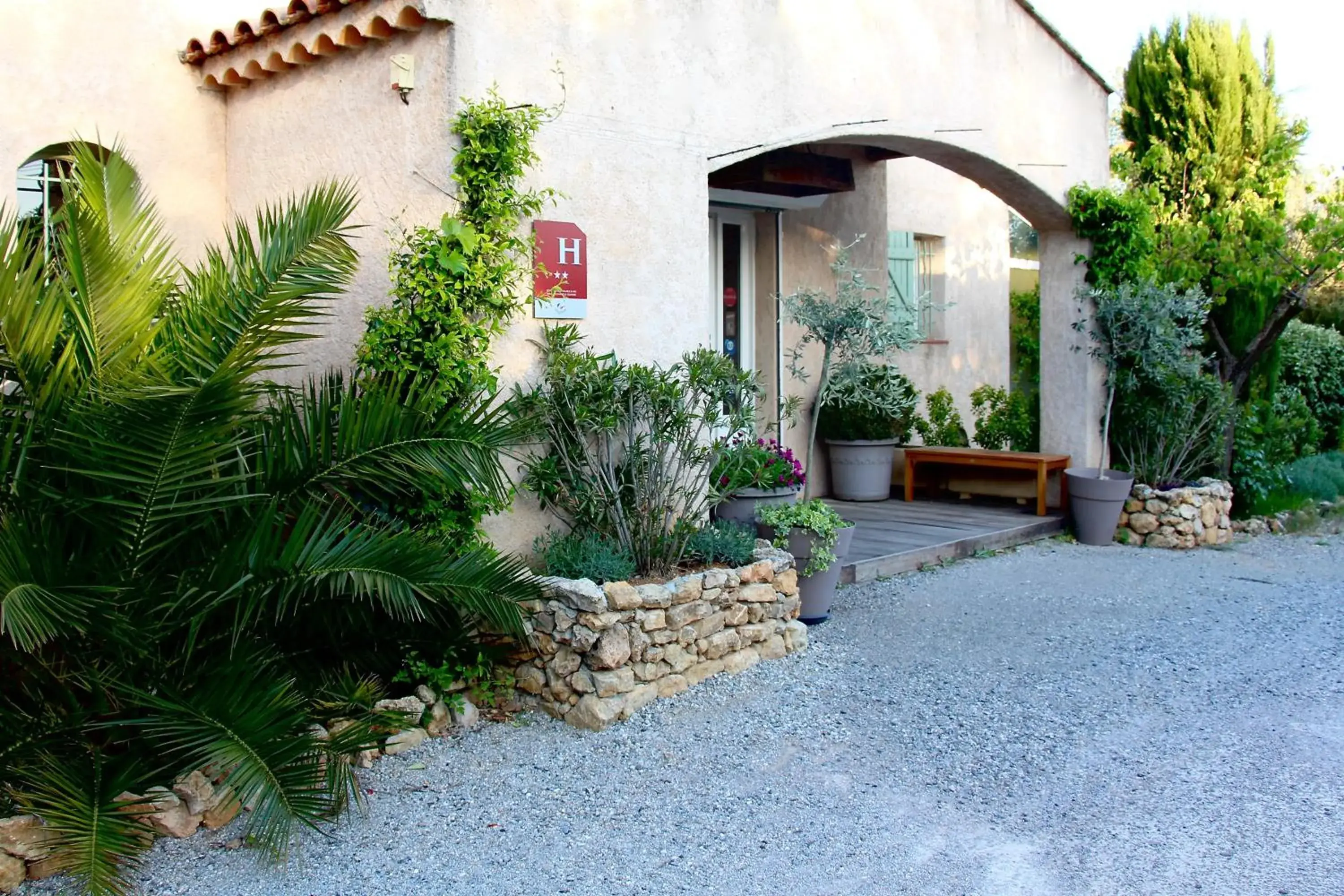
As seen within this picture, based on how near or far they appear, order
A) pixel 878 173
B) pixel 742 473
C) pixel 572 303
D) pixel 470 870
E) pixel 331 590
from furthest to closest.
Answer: pixel 878 173
pixel 742 473
pixel 572 303
pixel 331 590
pixel 470 870

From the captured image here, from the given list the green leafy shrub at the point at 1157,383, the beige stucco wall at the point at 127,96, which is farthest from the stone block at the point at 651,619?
the green leafy shrub at the point at 1157,383

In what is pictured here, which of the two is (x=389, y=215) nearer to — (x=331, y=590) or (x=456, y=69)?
(x=456, y=69)

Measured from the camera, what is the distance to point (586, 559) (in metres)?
5.38

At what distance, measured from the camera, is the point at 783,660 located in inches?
233

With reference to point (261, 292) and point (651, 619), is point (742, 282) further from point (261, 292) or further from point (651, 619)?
point (261, 292)

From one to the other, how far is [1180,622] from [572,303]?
4095mm

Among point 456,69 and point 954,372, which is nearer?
point 456,69

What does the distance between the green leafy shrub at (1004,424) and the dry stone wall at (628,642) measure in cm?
595

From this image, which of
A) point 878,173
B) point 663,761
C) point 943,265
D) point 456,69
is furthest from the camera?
point 943,265

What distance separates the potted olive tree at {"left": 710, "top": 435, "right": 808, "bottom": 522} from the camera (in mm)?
6211

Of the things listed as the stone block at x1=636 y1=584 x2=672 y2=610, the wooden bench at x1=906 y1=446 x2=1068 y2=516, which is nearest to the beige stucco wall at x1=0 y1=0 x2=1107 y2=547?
the stone block at x1=636 y1=584 x2=672 y2=610

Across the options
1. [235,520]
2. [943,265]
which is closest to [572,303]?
[235,520]

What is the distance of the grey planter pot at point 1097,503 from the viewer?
29.4 ft

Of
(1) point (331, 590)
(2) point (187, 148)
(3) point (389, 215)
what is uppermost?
(2) point (187, 148)
